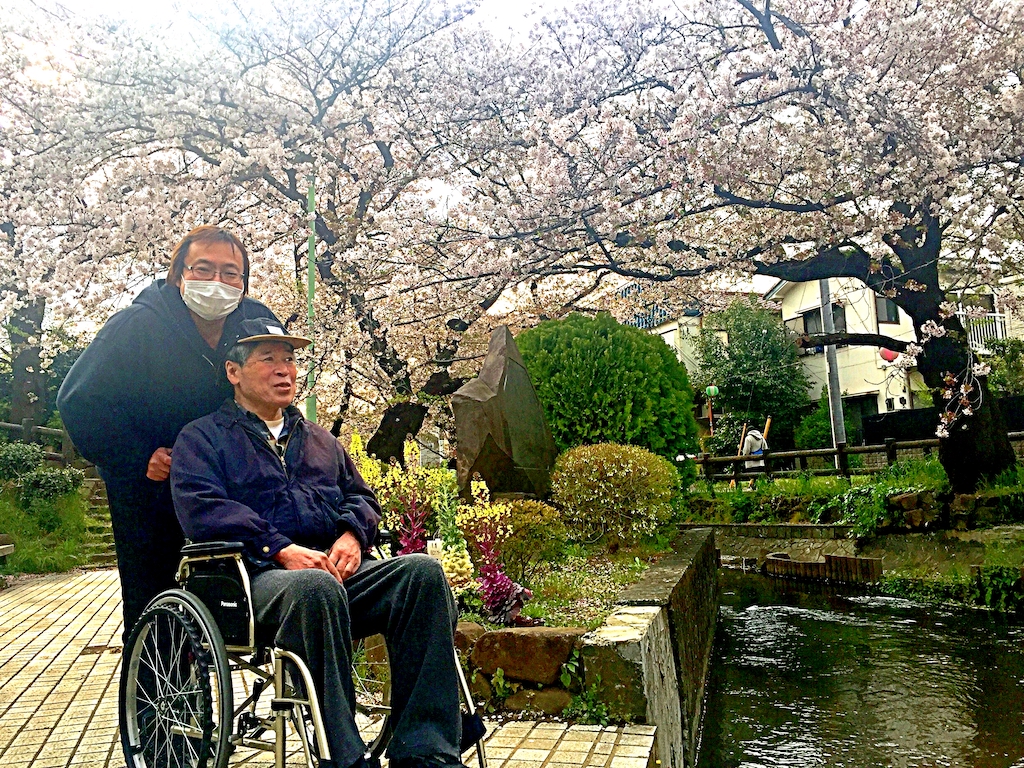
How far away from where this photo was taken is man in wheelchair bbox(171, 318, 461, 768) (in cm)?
203

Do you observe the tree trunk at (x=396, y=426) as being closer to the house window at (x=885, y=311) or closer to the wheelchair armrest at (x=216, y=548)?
the wheelchair armrest at (x=216, y=548)

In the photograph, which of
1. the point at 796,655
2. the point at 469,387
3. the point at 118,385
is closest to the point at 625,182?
the point at 469,387

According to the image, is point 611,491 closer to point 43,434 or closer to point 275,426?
point 275,426

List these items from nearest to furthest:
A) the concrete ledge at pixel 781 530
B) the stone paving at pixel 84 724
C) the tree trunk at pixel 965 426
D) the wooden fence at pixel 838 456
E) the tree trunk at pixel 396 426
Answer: the stone paving at pixel 84 724
the tree trunk at pixel 965 426
the concrete ledge at pixel 781 530
the tree trunk at pixel 396 426
the wooden fence at pixel 838 456

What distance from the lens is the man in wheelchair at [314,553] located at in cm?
203

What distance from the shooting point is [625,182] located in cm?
768

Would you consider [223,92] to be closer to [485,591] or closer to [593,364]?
[593,364]

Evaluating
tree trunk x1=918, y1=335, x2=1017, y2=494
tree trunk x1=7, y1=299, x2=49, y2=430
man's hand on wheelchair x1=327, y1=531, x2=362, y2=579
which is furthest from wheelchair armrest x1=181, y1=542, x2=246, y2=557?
tree trunk x1=7, y1=299, x2=49, y2=430

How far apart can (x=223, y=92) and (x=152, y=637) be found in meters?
7.14

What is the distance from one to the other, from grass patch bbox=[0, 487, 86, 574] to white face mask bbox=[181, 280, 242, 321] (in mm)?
8438

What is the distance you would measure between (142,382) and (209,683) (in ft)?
3.60

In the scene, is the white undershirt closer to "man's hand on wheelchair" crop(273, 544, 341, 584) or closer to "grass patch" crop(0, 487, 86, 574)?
"man's hand on wheelchair" crop(273, 544, 341, 584)

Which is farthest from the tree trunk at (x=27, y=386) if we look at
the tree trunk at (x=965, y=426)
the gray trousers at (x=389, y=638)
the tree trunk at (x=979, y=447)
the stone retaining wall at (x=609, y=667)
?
the gray trousers at (x=389, y=638)

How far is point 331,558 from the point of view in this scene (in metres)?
2.33
